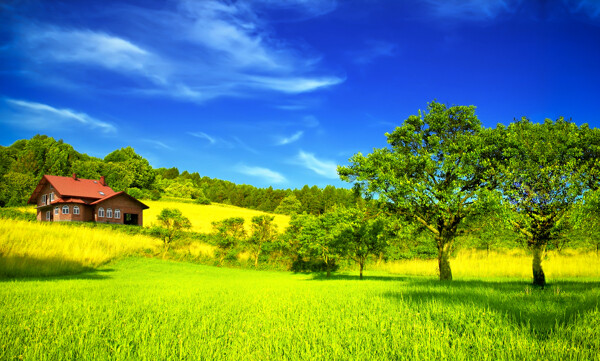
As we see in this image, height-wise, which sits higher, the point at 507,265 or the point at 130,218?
the point at 130,218

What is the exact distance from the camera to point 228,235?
36656mm

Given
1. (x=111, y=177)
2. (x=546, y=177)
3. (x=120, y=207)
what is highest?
(x=111, y=177)

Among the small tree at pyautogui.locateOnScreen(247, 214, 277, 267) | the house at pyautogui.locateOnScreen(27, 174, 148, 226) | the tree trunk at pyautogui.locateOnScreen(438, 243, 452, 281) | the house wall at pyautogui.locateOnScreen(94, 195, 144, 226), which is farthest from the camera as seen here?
the house wall at pyautogui.locateOnScreen(94, 195, 144, 226)

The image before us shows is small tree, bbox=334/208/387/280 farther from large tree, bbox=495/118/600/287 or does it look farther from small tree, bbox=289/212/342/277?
large tree, bbox=495/118/600/287

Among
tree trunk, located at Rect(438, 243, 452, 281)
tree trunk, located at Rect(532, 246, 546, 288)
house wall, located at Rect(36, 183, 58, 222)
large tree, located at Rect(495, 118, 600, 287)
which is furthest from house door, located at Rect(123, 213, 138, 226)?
tree trunk, located at Rect(532, 246, 546, 288)

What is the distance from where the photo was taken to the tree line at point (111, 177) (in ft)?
268

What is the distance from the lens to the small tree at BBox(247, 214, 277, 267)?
36.5m

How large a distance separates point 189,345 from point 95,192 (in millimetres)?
69624

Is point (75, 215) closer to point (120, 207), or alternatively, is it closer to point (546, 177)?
point (120, 207)

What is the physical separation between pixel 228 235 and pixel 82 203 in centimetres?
3875

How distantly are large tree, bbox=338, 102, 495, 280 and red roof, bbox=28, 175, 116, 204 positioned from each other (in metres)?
57.9

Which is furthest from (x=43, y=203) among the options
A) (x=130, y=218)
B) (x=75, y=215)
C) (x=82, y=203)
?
(x=130, y=218)

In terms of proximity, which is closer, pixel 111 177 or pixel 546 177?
pixel 546 177

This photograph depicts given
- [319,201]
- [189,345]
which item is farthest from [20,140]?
[189,345]
